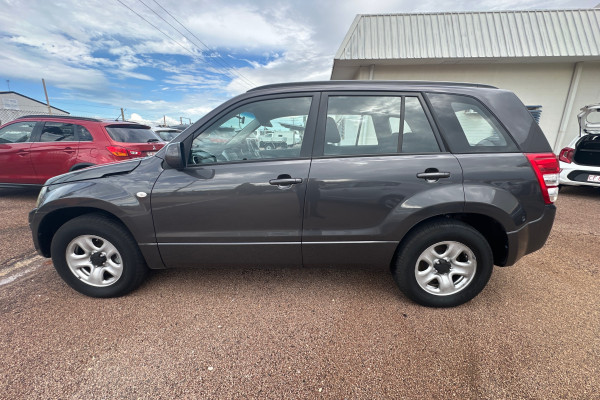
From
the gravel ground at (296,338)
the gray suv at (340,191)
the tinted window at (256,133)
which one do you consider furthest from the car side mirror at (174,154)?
the gravel ground at (296,338)

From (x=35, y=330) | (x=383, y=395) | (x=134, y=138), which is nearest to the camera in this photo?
(x=383, y=395)

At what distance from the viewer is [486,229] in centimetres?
223

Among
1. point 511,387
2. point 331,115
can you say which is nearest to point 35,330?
point 331,115

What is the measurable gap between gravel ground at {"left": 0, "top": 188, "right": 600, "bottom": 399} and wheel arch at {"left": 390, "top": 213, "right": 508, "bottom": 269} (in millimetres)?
447

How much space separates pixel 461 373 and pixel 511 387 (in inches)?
9.9

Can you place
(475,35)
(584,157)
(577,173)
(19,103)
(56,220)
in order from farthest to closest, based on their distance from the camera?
(19,103), (475,35), (584,157), (577,173), (56,220)

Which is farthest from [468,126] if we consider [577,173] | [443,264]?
[577,173]

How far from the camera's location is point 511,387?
1.55m

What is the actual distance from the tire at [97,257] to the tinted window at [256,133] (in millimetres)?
911

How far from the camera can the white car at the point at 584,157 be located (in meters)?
5.28

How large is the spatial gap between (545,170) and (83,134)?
6.43 m

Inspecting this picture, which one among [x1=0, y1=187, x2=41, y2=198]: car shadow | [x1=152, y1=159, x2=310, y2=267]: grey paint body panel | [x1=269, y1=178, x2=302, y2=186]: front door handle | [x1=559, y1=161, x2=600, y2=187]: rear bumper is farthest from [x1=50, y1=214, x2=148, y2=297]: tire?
[x1=559, y1=161, x2=600, y2=187]: rear bumper

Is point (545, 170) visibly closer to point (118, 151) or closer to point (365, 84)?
point (365, 84)

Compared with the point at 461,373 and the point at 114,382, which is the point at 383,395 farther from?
the point at 114,382
